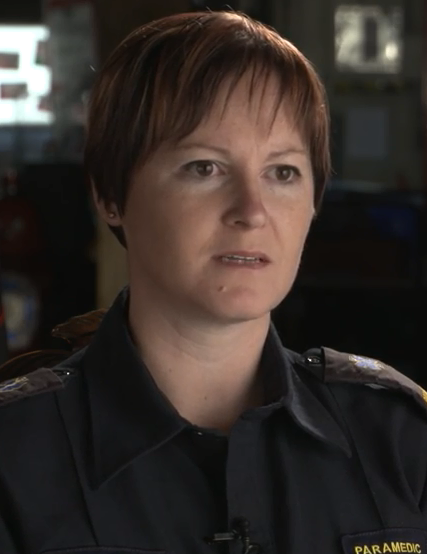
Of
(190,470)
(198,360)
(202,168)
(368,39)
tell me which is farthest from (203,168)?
(368,39)

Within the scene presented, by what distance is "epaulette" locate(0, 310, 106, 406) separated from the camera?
131 centimetres

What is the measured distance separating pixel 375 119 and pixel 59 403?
385 cm

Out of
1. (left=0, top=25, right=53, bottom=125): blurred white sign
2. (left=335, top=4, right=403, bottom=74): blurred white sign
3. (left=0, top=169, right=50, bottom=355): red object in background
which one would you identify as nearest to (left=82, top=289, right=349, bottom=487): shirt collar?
(left=0, top=169, right=50, bottom=355): red object in background

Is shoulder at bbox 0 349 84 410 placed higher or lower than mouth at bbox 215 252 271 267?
lower

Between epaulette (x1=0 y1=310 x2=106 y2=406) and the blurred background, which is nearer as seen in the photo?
epaulette (x1=0 y1=310 x2=106 y2=406)

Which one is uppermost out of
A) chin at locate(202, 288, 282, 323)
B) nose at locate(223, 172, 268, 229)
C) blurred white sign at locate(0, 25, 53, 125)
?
nose at locate(223, 172, 268, 229)

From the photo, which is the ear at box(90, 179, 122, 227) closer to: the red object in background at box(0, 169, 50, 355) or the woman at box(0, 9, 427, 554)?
the woman at box(0, 9, 427, 554)

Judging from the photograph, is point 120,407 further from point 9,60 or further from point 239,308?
point 9,60

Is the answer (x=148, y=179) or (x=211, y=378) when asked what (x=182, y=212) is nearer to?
(x=148, y=179)

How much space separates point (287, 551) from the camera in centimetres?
127

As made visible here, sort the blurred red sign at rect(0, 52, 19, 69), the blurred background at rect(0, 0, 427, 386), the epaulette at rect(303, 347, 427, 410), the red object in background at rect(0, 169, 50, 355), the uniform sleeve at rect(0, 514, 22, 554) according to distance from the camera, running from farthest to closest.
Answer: the blurred red sign at rect(0, 52, 19, 69)
the blurred background at rect(0, 0, 427, 386)
the red object in background at rect(0, 169, 50, 355)
the epaulette at rect(303, 347, 427, 410)
the uniform sleeve at rect(0, 514, 22, 554)

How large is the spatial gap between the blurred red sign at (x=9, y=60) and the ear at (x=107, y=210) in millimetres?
4294

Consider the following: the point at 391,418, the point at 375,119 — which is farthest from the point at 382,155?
the point at 391,418

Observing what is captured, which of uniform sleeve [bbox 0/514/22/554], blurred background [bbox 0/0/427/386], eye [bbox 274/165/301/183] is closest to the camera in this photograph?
uniform sleeve [bbox 0/514/22/554]
